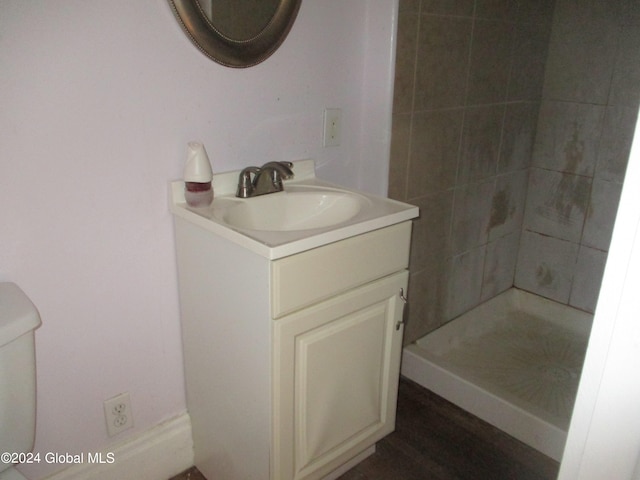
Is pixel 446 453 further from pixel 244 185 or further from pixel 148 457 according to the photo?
pixel 244 185

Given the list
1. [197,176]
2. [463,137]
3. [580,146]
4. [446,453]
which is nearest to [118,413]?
[197,176]

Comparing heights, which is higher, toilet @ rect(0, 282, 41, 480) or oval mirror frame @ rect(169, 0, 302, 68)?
oval mirror frame @ rect(169, 0, 302, 68)

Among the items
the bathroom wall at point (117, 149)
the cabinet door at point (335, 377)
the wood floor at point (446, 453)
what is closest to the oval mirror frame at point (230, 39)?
the bathroom wall at point (117, 149)

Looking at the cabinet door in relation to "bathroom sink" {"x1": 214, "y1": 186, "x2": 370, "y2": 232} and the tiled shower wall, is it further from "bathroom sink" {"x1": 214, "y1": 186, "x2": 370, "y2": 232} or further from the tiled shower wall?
the tiled shower wall

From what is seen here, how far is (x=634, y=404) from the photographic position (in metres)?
0.41

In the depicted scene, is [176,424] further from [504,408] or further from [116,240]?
[504,408]

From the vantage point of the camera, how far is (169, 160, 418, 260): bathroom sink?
3.60 ft

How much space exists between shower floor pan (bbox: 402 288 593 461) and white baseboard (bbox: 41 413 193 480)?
0.88 meters

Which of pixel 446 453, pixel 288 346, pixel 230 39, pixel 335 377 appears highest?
pixel 230 39

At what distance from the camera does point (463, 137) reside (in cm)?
197

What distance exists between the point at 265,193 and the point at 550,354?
1.48 meters

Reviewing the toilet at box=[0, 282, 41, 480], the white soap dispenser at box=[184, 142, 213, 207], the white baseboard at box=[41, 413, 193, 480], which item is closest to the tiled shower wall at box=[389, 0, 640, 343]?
the white soap dispenser at box=[184, 142, 213, 207]

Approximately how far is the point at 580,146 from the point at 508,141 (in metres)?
0.31

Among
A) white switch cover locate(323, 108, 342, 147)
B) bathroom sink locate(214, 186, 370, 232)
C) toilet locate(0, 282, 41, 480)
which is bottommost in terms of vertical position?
toilet locate(0, 282, 41, 480)
